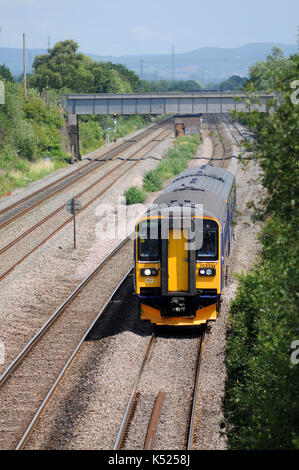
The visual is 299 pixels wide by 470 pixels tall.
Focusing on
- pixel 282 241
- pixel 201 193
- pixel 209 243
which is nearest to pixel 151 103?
pixel 201 193

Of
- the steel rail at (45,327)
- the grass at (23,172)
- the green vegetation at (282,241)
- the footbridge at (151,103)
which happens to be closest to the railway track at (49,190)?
the grass at (23,172)

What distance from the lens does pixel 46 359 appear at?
1340 cm

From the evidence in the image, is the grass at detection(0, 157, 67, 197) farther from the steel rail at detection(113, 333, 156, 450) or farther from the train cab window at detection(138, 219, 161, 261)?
the steel rail at detection(113, 333, 156, 450)

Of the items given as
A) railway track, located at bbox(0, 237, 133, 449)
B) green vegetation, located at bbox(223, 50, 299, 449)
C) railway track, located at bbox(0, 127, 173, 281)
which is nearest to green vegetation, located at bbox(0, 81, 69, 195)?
railway track, located at bbox(0, 127, 173, 281)

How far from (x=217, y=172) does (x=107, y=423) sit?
41.6 feet

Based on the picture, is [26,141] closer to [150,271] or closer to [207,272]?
[150,271]

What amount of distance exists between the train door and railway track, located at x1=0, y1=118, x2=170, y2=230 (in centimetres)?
1469

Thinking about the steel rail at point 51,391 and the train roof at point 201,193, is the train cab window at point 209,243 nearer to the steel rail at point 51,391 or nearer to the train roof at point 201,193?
the train roof at point 201,193

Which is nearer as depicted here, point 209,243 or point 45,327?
point 209,243

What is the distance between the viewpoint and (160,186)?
120 feet

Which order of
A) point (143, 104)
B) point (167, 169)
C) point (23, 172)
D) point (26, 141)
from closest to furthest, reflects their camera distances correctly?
1. point (23, 172)
2. point (167, 169)
3. point (26, 141)
4. point (143, 104)

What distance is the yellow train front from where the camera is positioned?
1374cm

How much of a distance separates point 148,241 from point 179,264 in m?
0.95

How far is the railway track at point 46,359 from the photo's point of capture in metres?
10.9
